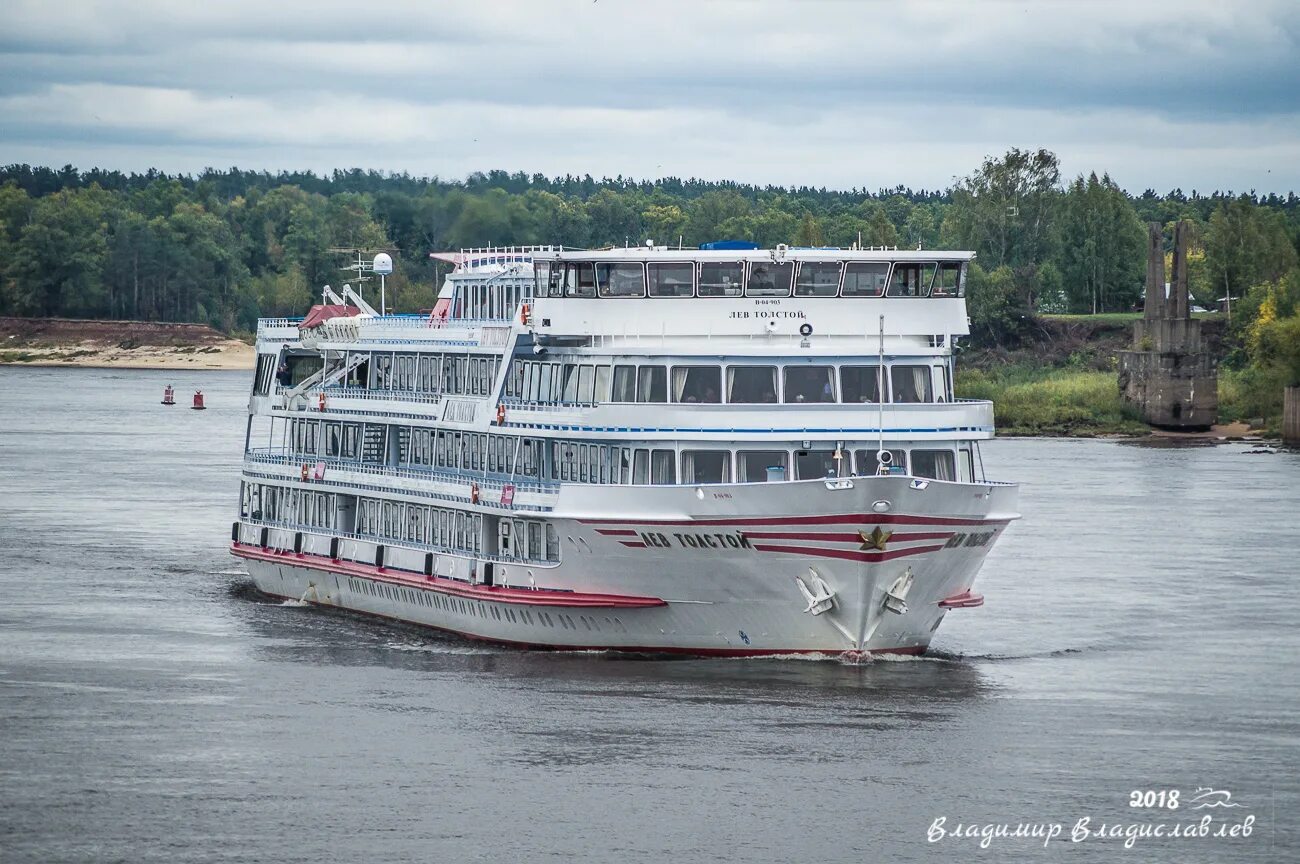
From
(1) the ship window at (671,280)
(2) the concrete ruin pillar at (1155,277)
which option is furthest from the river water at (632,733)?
(2) the concrete ruin pillar at (1155,277)

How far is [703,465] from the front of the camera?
1607 inches

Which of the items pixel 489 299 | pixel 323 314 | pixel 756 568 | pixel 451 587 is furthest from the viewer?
pixel 323 314

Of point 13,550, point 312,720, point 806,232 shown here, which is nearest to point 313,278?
point 806,232

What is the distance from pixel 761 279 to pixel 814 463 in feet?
13.4

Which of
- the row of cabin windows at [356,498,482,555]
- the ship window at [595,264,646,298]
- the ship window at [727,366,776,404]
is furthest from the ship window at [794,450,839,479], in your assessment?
the row of cabin windows at [356,498,482,555]

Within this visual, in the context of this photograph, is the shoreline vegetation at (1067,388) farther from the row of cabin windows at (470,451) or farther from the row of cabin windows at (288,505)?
the row of cabin windows at (470,451)

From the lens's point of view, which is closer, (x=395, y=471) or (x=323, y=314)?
(x=395, y=471)

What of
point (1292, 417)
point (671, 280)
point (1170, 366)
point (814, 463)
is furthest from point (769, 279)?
point (1170, 366)

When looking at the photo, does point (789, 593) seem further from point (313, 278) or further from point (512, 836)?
point (313, 278)

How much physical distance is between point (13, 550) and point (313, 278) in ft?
365

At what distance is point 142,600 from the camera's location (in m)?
54.2

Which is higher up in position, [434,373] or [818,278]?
[818,278]

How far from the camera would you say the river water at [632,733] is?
3198cm

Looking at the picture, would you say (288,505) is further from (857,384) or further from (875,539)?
(875,539)
